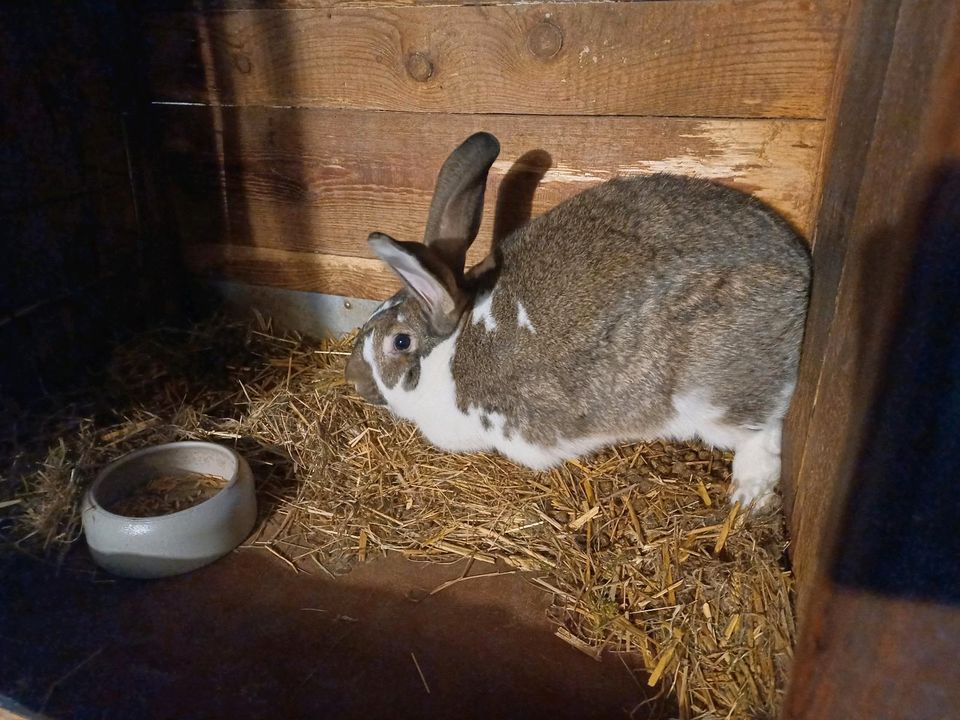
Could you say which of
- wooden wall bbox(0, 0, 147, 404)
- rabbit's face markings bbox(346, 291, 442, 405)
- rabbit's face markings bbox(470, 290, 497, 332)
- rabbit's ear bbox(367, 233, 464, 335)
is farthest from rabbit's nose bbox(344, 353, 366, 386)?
wooden wall bbox(0, 0, 147, 404)

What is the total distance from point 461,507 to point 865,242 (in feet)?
4.74

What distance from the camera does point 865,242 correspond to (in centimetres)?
133

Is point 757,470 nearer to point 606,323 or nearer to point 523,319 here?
point 606,323

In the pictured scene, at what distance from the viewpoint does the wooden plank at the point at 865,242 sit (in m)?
0.99

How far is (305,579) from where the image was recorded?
2.09 meters

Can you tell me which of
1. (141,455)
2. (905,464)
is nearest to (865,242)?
(905,464)

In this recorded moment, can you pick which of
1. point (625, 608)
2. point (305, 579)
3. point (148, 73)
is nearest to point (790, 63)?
point (625, 608)

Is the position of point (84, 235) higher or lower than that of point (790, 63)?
lower

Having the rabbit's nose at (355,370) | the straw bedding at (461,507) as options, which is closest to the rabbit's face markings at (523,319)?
the straw bedding at (461,507)

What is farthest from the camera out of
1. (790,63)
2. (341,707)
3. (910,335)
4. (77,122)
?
(77,122)

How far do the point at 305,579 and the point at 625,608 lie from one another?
37.8 inches

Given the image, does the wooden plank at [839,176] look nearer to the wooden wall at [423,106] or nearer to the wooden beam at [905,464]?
the wooden wall at [423,106]

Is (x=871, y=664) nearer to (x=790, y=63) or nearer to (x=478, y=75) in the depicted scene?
(x=790, y=63)

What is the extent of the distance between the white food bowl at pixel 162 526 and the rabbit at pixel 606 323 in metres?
0.66
